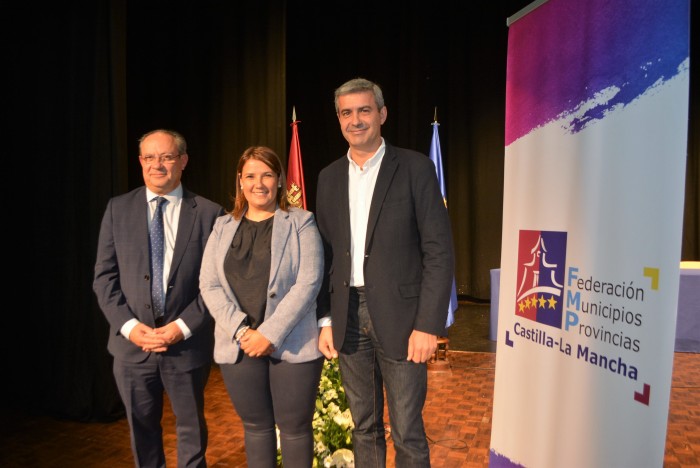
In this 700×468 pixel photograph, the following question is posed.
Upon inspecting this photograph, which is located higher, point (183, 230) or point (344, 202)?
point (344, 202)

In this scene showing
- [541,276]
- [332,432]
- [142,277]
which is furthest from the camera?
[332,432]

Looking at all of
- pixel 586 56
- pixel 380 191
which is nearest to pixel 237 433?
pixel 380 191

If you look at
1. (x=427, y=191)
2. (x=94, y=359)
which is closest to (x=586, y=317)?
(x=427, y=191)

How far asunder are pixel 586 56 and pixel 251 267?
1295 mm

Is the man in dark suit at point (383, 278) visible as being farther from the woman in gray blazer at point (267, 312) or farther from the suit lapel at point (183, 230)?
the suit lapel at point (183, 230)

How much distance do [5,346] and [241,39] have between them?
2936mm

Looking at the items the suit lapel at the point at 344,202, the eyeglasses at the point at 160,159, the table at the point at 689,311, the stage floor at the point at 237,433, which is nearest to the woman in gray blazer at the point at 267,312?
the suit lapel at the point at 344,202

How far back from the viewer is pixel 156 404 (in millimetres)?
2215

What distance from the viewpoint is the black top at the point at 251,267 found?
190cm

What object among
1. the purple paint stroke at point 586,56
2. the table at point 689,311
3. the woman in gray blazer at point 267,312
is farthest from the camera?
the table at point 689,311

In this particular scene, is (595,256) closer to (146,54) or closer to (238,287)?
(238,287)

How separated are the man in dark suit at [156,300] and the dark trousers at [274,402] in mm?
314

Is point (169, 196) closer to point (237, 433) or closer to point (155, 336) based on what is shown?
point (155, 336)

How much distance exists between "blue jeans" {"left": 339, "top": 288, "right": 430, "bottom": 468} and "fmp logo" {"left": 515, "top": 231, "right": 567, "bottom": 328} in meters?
0.50
